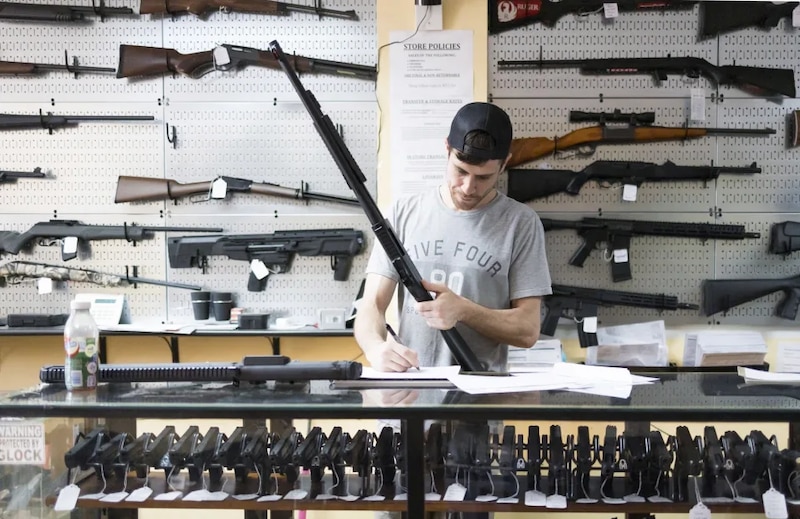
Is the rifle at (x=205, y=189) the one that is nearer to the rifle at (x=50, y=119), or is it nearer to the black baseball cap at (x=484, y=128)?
the rifle at (x=50, y=119)

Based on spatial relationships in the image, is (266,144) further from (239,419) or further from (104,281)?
(239,419)

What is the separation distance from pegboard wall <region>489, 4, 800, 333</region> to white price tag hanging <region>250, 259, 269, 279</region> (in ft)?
5.70

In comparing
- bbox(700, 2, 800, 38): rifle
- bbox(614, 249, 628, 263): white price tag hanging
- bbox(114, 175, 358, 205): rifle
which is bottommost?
bbox(614, 249, 628, 263): white price tag hanging

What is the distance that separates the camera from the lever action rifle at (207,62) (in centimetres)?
407

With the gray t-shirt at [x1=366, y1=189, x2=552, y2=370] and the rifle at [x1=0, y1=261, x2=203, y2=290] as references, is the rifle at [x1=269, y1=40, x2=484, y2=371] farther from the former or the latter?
the rifle at [x1=0, y1=261, x2=203, y2=290]

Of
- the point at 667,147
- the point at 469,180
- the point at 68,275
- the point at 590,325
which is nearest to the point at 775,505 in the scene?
the point at 469,180

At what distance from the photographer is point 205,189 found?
4160 millimetres

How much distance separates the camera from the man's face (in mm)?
2250

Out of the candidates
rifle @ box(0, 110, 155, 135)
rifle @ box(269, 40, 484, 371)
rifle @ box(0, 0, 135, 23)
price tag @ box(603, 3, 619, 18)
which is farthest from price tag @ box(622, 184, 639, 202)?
rifle @ box(0, 0, 135, 23)

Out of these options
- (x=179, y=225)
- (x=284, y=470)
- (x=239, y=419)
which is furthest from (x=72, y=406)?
(x=179, y=225)

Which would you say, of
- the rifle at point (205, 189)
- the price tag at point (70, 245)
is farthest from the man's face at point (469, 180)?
the price tag at point (70, 245)

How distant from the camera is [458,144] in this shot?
2.21 meters

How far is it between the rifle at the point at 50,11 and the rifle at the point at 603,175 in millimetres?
2682

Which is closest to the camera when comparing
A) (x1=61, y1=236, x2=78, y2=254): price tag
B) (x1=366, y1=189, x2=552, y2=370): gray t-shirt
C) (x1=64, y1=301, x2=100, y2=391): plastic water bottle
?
(x1=64, y1=301, x2=100, y2=391): plastic water bottle
